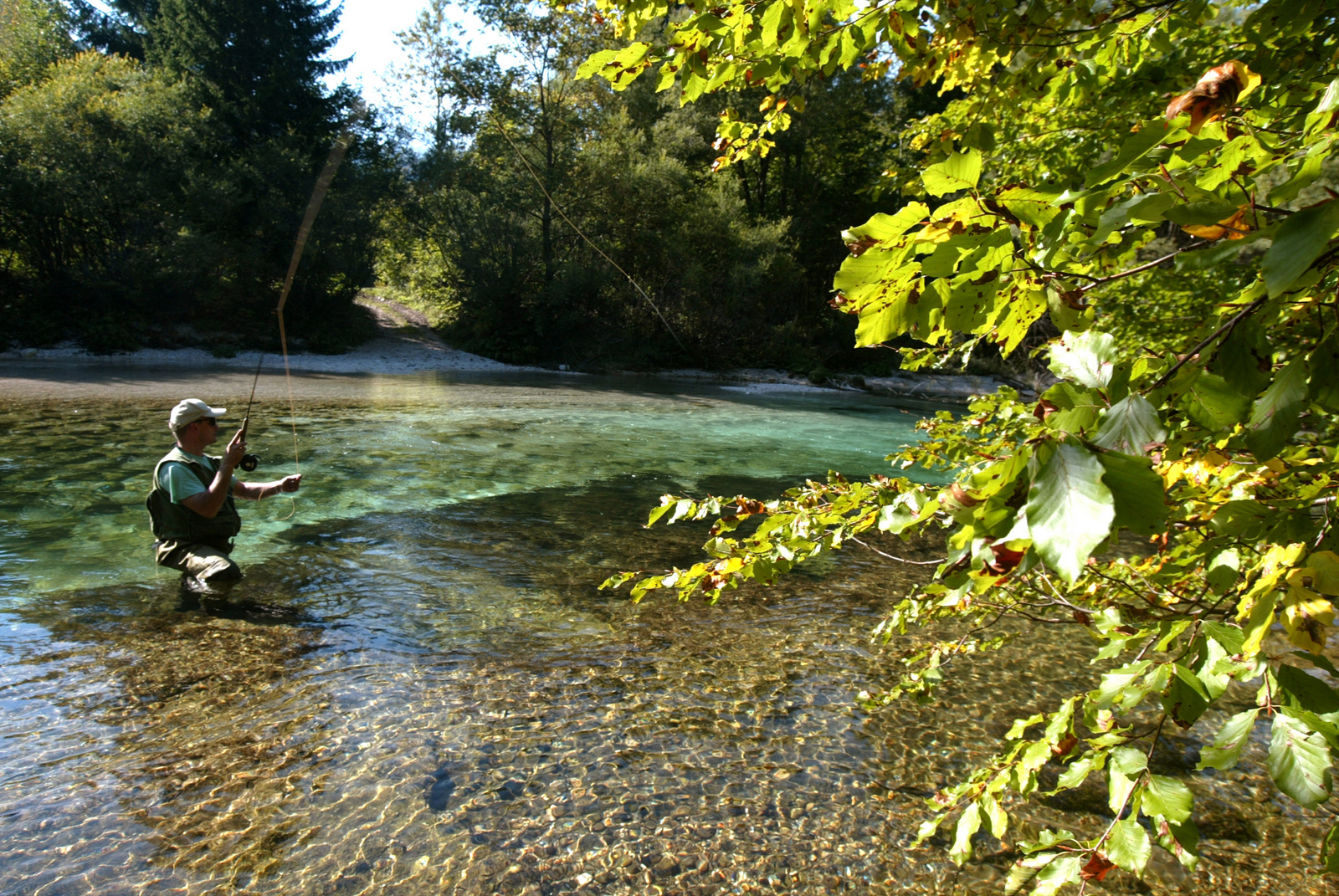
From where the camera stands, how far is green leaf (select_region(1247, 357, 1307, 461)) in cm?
105

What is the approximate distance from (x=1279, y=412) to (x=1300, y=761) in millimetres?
618

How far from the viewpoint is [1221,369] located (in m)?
1.19

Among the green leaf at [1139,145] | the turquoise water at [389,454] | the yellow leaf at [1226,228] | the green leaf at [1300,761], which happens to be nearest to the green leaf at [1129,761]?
the green leaf at [1300,761]

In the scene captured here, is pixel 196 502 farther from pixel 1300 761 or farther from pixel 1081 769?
pixel 1300 761

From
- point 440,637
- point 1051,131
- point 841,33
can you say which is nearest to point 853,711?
point 440,637

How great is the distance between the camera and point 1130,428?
103 cm

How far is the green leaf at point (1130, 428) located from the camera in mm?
1006

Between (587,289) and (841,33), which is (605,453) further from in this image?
(587,289)

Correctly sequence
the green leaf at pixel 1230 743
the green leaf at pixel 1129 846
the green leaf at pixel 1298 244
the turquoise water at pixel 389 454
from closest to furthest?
the green leaf at pixel 1298 244 < the green leaf at pixel 1230 743 < the green leaf at pixel 1129 846 < the turquoise water at pixel 389 454

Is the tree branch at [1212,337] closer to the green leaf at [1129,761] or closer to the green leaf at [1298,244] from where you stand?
the green leaf at [1298,244]

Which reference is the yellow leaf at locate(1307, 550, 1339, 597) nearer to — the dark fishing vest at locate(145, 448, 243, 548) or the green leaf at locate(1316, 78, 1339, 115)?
the green leaf at locate(1316, 78, 1339, 115)

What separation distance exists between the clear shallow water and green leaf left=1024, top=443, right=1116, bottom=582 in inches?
113

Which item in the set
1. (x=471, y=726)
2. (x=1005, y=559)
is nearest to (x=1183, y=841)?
(x=1005, y=559)

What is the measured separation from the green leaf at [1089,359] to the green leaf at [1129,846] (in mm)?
920
